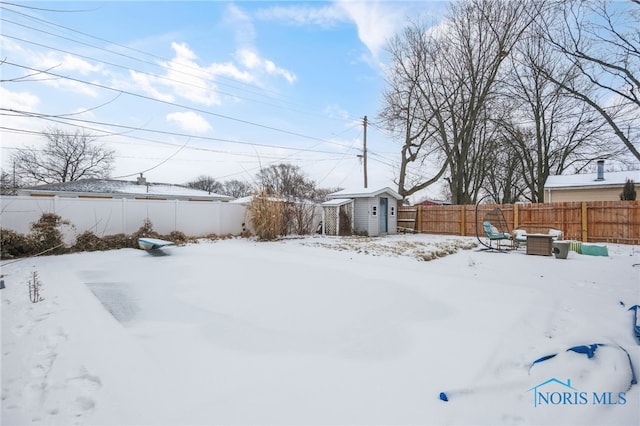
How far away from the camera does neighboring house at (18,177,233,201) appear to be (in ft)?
51.4

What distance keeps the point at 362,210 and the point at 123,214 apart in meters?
9.09

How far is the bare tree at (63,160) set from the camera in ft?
71.8

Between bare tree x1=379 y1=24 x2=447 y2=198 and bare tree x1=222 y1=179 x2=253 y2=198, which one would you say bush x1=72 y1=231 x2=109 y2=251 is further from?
bare tree x1=222 y1=179 x2=253 y2=198

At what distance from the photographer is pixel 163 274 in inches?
193

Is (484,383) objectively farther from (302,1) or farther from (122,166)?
(122,166)

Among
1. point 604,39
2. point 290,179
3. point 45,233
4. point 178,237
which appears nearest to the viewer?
point 604,39

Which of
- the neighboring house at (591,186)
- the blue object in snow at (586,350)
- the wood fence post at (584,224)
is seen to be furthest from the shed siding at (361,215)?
the neighboring house at (591,186)

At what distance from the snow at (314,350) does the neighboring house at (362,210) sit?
8.07m

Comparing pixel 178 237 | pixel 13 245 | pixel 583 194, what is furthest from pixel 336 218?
pixel 583 194

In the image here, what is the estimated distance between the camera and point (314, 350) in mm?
2430

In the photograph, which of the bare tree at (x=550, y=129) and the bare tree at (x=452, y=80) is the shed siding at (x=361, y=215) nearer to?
the bare tree at (x=452, y=80)

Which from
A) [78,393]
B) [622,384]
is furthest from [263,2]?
[622,384]

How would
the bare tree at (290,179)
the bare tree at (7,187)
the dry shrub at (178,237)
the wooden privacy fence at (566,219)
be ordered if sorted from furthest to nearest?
the bare tree at (290,179) → the wooden privacy fence at (566,219) → the dry shrub at (178,237) → the bare tree at (7,187)

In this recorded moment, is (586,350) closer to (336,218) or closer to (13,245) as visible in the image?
(13,245)
